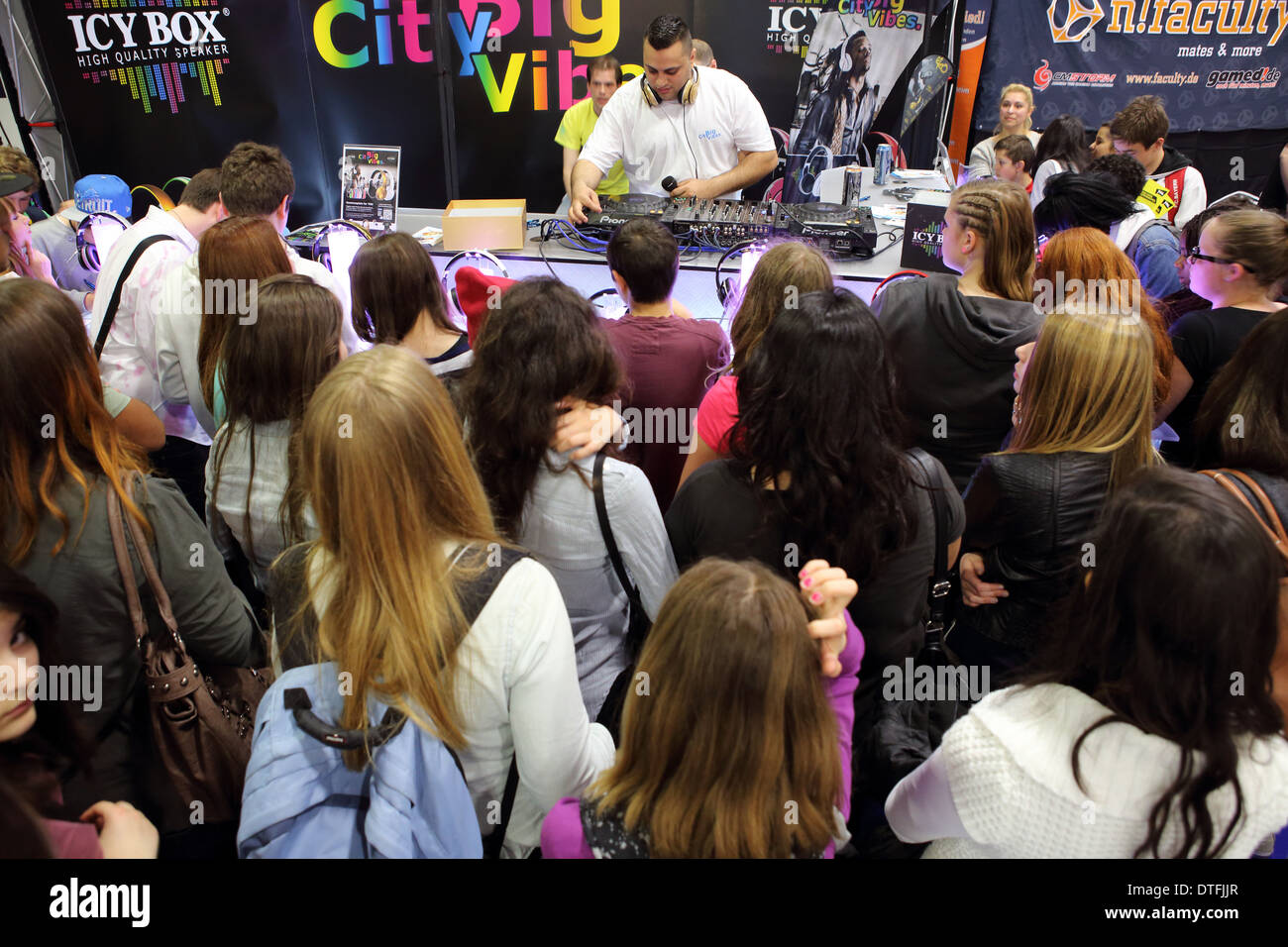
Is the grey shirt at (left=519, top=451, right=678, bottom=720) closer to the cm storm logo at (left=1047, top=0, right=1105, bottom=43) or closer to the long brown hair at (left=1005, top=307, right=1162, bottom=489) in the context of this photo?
the long brown hair at (left=1005, top=307, right=1162, bottom=489)

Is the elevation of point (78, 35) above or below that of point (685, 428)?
above

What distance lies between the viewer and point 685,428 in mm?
2133

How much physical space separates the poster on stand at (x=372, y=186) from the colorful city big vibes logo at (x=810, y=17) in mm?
3417

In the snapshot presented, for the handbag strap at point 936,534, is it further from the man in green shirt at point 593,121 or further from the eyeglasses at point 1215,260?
the man in green shirt at point 593,121

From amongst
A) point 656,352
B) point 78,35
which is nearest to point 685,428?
point 656,352

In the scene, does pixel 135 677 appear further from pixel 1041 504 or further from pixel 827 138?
pixel 827 138

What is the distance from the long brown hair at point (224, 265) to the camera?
2008 mm

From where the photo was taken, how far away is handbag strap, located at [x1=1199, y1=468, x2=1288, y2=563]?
58.9 inches

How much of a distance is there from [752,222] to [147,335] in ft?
7.05

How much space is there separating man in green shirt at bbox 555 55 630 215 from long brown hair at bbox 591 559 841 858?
400cm

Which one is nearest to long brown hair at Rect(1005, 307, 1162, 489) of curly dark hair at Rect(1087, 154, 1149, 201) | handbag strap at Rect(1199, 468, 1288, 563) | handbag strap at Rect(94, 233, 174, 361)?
handbag strap at Rect(1199, 468, 1288, 563)

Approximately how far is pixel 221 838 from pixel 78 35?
18.4ft
